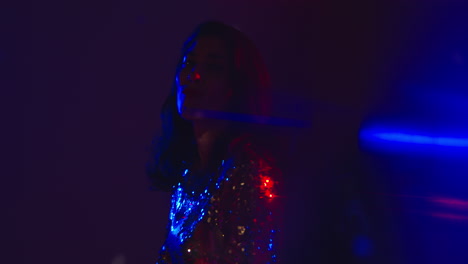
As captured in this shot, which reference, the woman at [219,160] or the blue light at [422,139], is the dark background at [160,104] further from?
the woman at [219,160]

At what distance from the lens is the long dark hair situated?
1259 mm

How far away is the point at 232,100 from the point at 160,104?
635 mm

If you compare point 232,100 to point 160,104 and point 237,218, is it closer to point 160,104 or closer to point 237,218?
point 237,218

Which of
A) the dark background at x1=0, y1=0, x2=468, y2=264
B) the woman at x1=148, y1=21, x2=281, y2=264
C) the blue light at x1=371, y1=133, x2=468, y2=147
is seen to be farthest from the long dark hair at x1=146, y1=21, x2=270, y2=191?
the blue light at x1=371, y1=133, x2=468, y2=147

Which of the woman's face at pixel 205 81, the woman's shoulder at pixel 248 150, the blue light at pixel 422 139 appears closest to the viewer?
the blue light at pixel 422 139

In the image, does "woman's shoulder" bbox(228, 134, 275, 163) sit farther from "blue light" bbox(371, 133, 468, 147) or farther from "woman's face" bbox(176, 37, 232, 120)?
"blue light" bbox(371, 133, 468, 147)

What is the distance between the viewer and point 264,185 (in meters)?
1.05

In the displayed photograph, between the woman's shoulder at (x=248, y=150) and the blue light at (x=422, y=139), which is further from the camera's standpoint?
the woman's shoulder at (x=248, y=150)

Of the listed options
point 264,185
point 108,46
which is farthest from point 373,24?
point 108,46

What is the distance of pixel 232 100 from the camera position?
4.04 ft

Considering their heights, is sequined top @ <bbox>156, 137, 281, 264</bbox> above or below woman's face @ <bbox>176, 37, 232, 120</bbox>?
below

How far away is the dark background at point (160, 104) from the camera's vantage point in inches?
42.3

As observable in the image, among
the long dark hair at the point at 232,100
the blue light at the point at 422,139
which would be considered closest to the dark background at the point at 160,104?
the blue light at the point at 422,139

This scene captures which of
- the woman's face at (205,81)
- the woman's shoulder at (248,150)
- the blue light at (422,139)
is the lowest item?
the woman's shoulder at (248,150)
